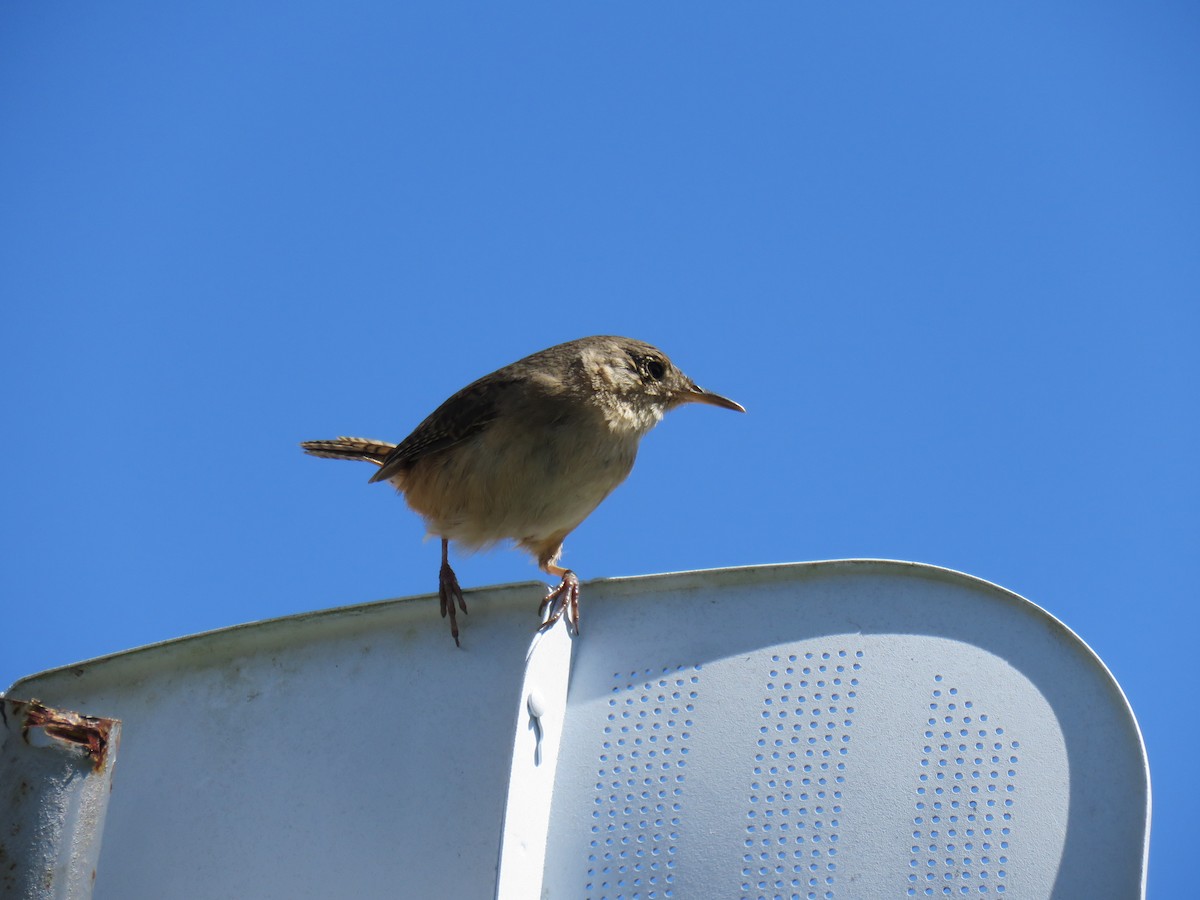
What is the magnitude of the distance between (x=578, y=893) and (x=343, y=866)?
68cm

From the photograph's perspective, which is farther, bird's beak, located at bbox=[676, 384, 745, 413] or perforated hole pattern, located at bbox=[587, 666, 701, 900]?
bird's beak, located at bbox=[676, 384, 745, 413]

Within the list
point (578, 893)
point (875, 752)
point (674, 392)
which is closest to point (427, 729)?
point (578, 893)

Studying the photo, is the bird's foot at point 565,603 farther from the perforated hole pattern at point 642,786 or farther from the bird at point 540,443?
the bird at point 540,443

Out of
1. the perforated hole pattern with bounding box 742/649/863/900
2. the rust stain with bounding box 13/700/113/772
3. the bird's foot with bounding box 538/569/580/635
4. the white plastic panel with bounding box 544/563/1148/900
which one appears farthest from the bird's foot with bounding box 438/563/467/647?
the rust stain with bounding box 13/700/113/772

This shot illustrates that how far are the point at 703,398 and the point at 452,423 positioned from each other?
3.69 feet

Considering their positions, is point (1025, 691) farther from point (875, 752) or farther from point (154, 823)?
point (154, 823)

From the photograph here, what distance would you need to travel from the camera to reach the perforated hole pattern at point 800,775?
8.48ft

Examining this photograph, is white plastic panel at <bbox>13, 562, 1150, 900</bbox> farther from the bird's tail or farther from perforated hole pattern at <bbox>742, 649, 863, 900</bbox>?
the bird's tail

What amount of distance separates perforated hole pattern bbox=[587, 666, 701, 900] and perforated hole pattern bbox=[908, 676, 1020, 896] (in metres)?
0.56

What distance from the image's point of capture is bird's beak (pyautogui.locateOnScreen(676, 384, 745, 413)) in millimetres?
5047

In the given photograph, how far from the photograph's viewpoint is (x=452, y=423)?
4875 mm

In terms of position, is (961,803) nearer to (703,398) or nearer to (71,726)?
(71,726)

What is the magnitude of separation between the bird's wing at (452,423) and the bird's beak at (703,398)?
785 mm

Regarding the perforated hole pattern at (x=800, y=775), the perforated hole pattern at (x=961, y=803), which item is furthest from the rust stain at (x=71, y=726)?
the perforated hole pattern at (x=961, y=803)
